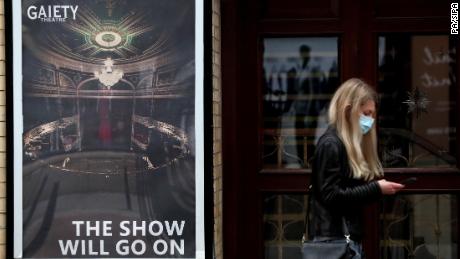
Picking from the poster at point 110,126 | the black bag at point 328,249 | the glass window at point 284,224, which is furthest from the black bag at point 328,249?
the glass window at point 284,224

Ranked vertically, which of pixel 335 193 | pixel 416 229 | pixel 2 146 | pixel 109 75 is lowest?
pixel 416 229

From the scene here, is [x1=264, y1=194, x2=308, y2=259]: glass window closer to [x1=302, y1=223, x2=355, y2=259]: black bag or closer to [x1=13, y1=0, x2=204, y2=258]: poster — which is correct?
[x1=13, y1=0, x2=204, y2=258]: poster

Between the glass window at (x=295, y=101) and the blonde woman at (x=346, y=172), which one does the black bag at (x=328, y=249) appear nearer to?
the blonde woman at (x=346, y=172)

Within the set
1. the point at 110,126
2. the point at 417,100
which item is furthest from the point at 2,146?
the point at 417,100

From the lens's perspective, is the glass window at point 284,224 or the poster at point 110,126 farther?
the glass window at point 284,224

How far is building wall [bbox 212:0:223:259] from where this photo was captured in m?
4.62

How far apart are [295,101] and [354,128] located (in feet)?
4.35

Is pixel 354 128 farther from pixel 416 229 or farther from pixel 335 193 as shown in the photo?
pixel 416 229

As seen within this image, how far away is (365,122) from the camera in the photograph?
12.5 feet

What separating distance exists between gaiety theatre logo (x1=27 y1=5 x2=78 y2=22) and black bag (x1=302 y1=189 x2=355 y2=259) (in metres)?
1.76

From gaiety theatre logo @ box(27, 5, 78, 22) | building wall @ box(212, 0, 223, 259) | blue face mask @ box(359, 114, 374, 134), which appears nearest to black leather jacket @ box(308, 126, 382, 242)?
blue face mask @ box(359, 114, 374, 134)

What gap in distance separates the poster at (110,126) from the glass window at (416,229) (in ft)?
4.25

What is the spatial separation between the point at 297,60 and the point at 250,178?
776 millimetres

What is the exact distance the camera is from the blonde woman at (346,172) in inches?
144
